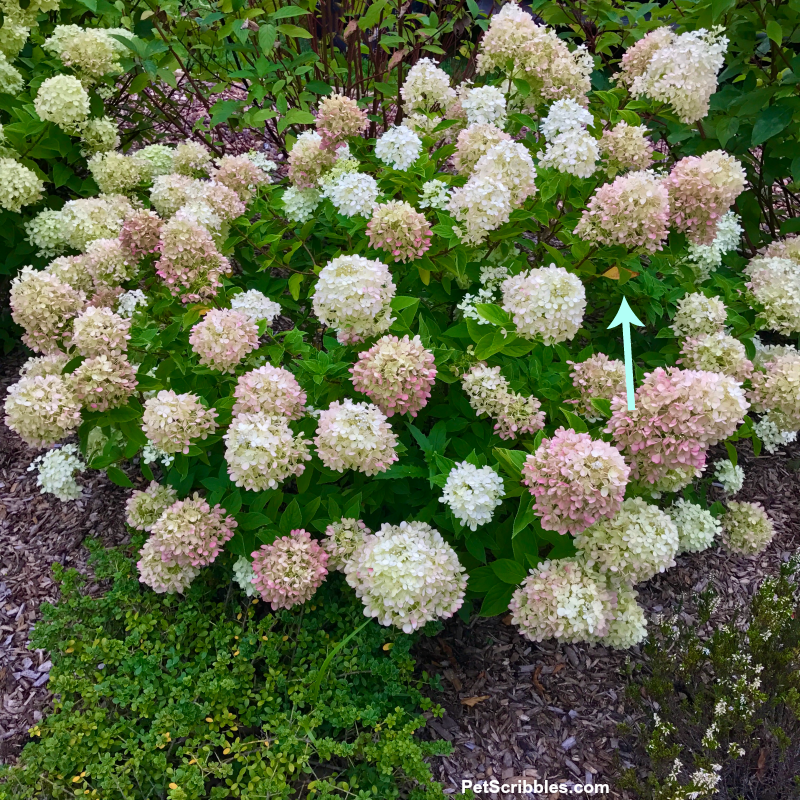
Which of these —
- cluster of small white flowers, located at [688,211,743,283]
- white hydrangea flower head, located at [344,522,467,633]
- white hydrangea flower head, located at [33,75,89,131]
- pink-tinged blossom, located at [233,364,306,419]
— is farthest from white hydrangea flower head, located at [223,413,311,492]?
white hydrangea flower head, located at [33,75,89,131]

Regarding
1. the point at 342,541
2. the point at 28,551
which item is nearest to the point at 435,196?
the point at 342,541

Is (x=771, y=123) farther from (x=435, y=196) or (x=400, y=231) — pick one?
(x=400, y=231)

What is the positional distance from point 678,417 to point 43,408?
2256 mm

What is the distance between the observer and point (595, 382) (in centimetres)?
259

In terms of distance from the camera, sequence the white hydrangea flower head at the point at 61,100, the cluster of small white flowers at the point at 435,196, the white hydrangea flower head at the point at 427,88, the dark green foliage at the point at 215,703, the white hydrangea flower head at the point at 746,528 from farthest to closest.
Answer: the white hydrangea flower head at the point at 61,100
the white hydrangea flower head at the point at 427,88
the white hydrangea flower head at the point at 746,528
the cluster of small white flowers at the point at 435,196
the dark green foliage at the point at 215,703

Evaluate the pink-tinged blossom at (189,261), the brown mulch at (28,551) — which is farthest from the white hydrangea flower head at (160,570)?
the pink-tinged blossom at (189,261)

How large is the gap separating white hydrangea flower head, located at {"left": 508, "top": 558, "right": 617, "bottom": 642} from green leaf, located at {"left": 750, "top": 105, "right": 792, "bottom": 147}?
2.38 meters

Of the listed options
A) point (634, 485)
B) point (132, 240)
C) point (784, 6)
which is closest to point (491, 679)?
point (634, 485)

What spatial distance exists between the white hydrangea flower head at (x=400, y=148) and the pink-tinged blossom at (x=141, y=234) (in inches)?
42.1

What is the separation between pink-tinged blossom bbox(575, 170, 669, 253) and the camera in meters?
2.56

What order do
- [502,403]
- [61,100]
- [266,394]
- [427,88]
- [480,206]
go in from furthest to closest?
[61,100], [427,88], [480,206], [502,403], [266,394]

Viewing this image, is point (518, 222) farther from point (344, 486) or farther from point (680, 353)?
point (344, 486)

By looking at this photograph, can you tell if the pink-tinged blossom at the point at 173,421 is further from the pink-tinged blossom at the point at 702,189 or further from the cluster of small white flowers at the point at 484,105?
the pink-tinged blossom at the point at 702,189

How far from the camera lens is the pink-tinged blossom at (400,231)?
2.66 metres
